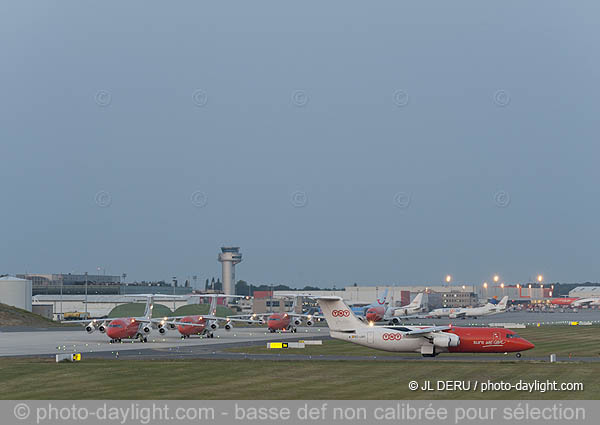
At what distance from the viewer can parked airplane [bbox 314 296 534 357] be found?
69.1m

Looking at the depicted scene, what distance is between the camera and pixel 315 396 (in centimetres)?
4269

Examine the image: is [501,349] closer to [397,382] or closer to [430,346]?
[430,346]

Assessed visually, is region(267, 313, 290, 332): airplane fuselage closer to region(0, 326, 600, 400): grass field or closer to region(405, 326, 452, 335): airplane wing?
region(405, 326, 452, 335): airplane wing

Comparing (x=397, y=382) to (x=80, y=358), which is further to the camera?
(x=80, y=358)

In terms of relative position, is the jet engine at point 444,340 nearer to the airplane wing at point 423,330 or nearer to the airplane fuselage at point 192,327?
the airplane wing at point 423,330

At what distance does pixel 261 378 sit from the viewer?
52094 mm

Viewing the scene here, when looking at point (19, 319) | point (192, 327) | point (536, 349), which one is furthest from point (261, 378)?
point (19, 319)

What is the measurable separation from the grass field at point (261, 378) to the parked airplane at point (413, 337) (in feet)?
16.1

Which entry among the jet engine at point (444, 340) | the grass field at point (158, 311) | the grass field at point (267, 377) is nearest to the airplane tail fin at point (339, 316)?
the grass field at point (267, 377)

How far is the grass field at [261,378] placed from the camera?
1716 inches

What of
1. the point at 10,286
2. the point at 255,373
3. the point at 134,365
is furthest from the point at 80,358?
the point at 10,286

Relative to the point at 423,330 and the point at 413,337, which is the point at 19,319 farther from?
the point at 423,330
